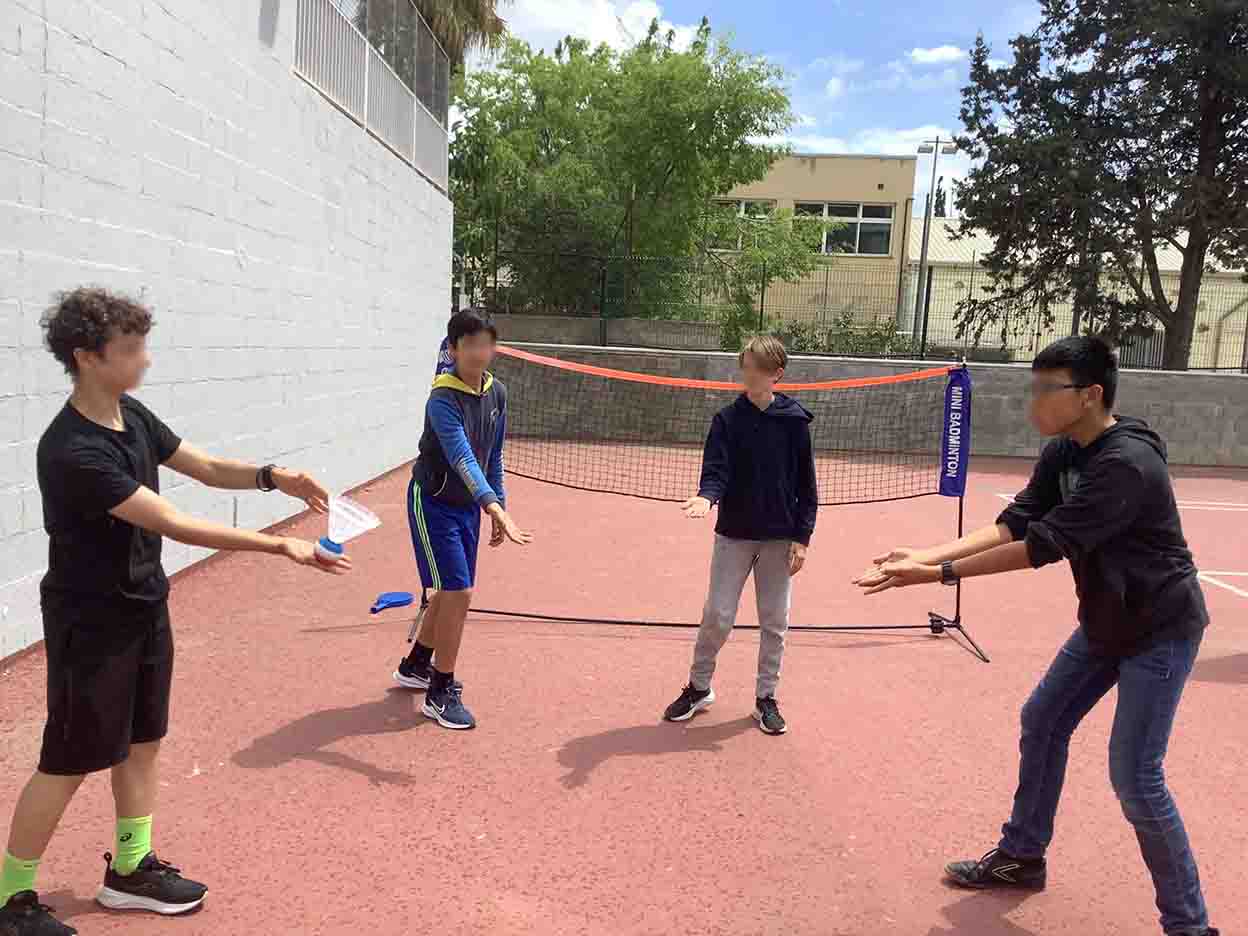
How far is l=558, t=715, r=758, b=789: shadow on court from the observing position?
168 inches

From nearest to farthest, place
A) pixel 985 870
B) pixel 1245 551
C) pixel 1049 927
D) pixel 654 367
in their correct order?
pixel 1049 927 < pixel 985 870 < pixel 1245 551 < pixel 654 367

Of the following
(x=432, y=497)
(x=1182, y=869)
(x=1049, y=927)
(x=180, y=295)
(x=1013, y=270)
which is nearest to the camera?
(x=1182, y=869)

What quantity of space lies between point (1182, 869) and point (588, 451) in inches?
541

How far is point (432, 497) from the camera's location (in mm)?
4641

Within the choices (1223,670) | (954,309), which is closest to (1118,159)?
(954,309)

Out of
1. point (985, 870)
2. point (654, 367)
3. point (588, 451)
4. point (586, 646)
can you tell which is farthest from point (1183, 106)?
point (985, 870)

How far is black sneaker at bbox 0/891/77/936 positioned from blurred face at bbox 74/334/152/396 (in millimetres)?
1498

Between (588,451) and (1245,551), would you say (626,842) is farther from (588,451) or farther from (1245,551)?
(588,451)

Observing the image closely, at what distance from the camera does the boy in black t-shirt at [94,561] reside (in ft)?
8.63

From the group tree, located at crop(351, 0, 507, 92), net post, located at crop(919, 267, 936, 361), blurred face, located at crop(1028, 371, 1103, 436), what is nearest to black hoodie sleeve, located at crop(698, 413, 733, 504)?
blurred face, located at crop(1028, 371, 1103, 436)

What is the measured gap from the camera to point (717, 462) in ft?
15.1

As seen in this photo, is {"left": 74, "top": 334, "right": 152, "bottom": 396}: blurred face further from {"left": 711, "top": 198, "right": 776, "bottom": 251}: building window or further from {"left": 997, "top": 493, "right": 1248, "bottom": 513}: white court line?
{"left": 711, "top": 198, "right": 776, "bottom": 251}: building window

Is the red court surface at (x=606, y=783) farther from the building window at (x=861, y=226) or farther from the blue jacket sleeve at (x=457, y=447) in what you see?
the building window at (x=861, y=226)

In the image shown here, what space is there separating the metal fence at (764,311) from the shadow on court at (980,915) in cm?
1801
